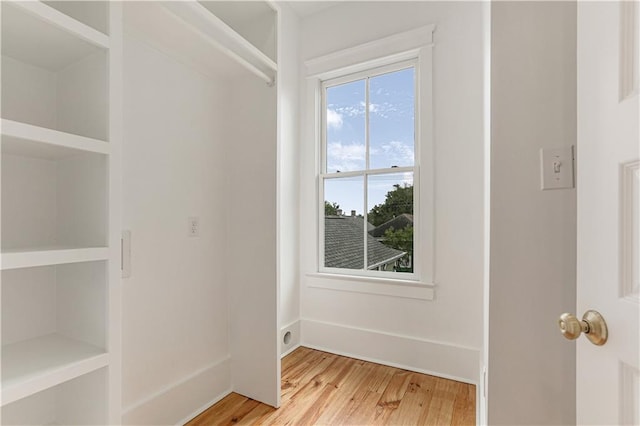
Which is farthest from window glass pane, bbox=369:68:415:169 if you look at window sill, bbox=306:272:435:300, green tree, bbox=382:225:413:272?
window sill, bbox=306:272:435:300

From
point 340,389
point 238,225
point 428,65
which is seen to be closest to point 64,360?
point 238,225

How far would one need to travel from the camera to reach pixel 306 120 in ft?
8.84

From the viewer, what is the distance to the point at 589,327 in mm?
722

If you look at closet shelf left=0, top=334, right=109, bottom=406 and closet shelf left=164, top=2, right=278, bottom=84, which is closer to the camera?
closet shelf left=0, top=334, right=109, bottom=406

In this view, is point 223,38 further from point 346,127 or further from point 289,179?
point 346,127

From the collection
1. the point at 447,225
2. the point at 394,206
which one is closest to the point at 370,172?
the point at 394,206

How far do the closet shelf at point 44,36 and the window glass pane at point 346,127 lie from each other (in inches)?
74.3

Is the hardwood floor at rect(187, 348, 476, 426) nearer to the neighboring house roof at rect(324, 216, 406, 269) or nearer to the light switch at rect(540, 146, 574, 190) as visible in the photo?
the neighboring house roof at rect(324, 216, 406, 269)

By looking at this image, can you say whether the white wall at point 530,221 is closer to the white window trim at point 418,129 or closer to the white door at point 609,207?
the white door at point 609,207

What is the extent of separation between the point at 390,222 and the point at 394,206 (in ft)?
0.43

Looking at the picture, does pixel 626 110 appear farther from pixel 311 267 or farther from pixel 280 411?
pixel 311 267

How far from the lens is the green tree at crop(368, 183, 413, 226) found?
2.38m

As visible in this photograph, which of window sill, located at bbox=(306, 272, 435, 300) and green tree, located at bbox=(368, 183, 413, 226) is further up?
green tree, located at bbox=(368, 183, 413, 226)

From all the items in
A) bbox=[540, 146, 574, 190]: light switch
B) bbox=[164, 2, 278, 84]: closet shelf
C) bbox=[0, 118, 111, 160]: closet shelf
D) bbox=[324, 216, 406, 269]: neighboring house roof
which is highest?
bbox=[164, 2, 278, 84]: closet shelf
